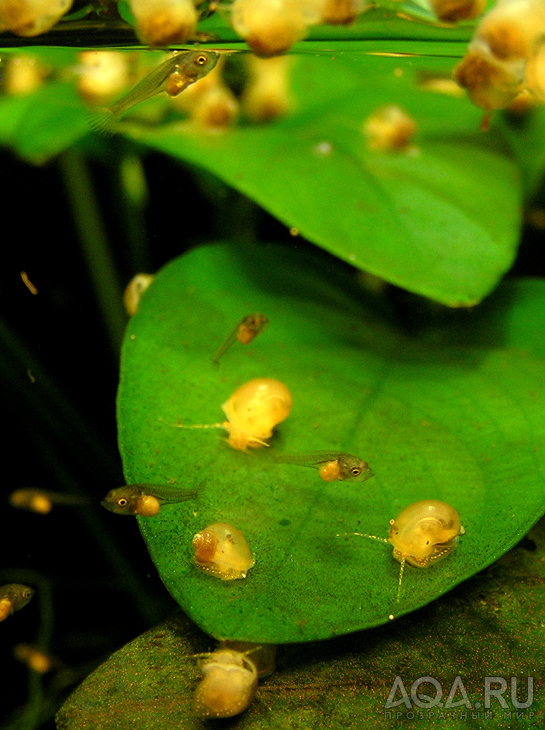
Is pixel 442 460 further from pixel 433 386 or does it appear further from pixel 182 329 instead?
pixel 182 329

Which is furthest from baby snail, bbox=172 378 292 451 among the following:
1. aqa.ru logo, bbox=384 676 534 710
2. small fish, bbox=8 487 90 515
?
small fish, bbox=8 487 90 515

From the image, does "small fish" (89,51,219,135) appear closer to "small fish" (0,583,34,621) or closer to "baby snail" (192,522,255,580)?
"baby snail" (192,522,255,580)

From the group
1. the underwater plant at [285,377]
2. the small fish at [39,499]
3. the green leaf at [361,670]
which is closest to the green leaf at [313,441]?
the underwater plant at [285,377]

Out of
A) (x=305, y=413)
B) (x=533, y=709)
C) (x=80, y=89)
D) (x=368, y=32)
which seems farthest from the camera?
(x=80, y=89)

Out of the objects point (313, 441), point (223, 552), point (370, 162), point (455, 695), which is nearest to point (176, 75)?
point (370, 162)

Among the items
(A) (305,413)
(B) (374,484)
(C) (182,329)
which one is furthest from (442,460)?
(C) (182,329)

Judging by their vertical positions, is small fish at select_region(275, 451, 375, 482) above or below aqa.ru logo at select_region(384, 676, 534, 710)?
above

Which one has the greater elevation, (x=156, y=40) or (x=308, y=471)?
(x=156, y=40)
